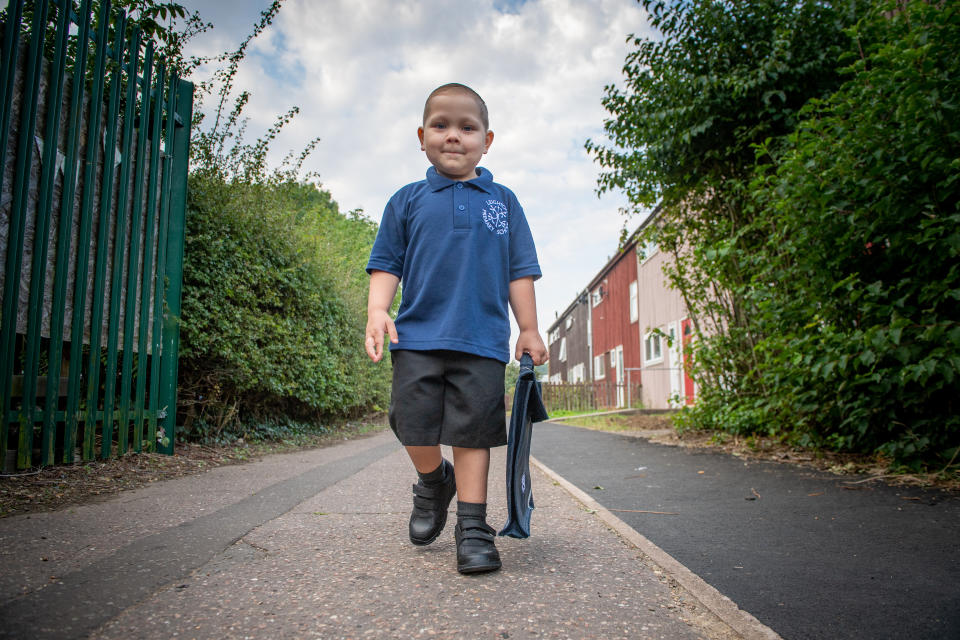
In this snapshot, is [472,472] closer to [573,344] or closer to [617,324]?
[617,324]

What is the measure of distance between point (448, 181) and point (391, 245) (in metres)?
0.35

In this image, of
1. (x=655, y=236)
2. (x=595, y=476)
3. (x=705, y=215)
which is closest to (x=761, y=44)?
(x=705, y=215)

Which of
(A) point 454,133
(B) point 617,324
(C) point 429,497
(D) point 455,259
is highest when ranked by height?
(B) point 617,324

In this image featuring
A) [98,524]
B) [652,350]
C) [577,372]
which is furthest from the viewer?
[577,372]

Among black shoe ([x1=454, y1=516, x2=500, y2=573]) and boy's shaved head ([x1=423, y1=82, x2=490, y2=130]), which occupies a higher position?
boy's shaved head ([x1=423, y1=82, x2=490, y2=130])

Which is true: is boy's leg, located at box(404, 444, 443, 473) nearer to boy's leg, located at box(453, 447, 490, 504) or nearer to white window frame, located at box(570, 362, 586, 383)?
boy's leg, located at box(453, 447, 490, 504)

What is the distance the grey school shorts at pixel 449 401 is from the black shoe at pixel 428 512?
0.25m

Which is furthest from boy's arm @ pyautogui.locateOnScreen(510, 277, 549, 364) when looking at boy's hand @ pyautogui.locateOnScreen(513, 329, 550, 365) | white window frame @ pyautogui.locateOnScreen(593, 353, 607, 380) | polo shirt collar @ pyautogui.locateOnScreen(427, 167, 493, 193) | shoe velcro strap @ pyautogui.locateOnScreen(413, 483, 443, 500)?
white window frame @ pyautogui.locateOnScreen(593, 353, 607, 380)

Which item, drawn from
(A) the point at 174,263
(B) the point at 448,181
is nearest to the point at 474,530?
(B) the point at 448,181

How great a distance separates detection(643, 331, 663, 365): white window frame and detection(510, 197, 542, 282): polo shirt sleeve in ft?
53.1

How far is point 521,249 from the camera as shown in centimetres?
247

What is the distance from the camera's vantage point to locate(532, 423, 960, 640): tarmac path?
5.57ft

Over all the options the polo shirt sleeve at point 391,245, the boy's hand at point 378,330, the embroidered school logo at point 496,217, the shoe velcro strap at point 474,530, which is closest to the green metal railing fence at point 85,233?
the polo shirt sleeve at point 391,245

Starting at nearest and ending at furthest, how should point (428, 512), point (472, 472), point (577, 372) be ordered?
point (472, 472)
point (428, 512)
point (577, 372)
